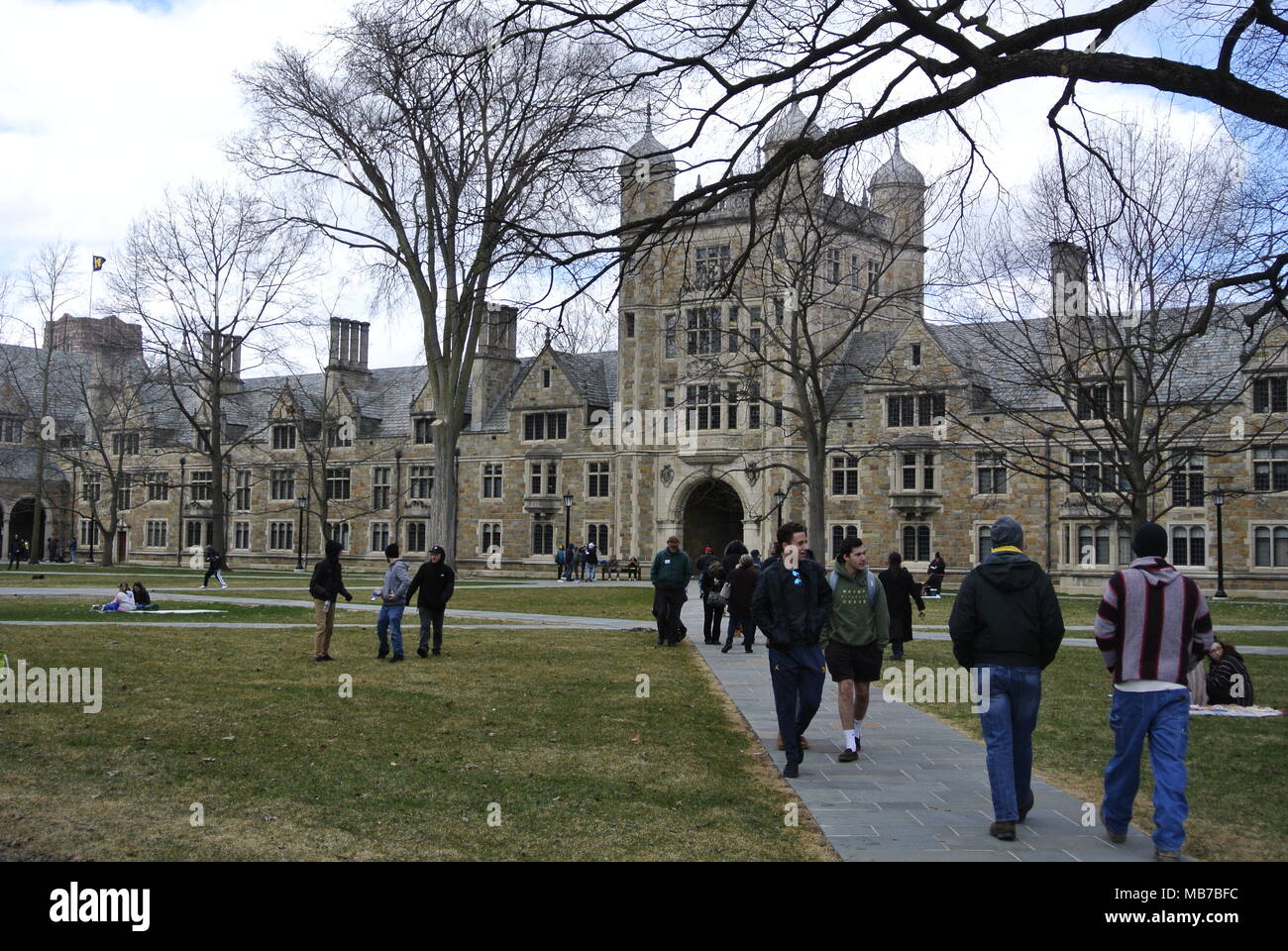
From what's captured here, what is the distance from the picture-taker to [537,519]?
193ft

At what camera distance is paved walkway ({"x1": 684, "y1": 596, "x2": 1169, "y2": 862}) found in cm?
740

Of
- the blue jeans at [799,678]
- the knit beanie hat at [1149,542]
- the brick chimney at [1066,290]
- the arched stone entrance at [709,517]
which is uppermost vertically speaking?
the brick chimney at [1066,290]

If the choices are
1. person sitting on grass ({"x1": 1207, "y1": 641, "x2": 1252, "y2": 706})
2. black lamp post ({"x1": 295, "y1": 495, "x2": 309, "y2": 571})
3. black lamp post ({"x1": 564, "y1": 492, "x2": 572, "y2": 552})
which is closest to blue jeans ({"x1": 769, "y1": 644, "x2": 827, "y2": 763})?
person sitting on grass ({"x1": 1207, "y1": 641, "x2": 1252, "y2": 706})

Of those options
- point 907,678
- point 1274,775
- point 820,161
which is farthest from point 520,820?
point 907,678

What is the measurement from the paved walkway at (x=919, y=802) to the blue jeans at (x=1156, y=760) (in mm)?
207

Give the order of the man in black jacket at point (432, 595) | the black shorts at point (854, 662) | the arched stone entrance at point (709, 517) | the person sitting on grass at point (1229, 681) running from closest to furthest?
the black shorts at point (854, 662)
the person sitting on grass at point (1229, 681)
the man in black jacket at point (432, 595)
the arched stone entrance at point (709, 517)

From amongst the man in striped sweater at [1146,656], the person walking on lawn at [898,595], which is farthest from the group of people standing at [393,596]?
the man in striped sweater at [1146,656]

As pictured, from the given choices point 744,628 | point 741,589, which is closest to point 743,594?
point 741,589

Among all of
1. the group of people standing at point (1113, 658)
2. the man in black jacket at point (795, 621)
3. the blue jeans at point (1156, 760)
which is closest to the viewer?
the blue jeans at point (1156, 760)

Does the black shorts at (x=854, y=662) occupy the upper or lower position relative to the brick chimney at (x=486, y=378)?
lower

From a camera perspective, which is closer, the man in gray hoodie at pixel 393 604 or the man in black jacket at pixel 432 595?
the man in gray hoodie at pixel 393 604

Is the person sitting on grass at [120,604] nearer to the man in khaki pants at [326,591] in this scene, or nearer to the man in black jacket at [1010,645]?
the man in khaki pants at [326,591]

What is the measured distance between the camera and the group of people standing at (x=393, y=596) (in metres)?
17.0
